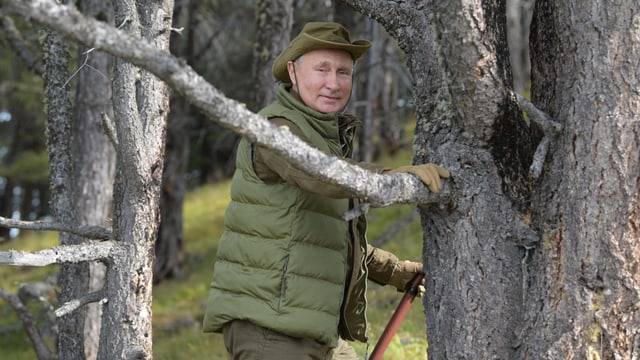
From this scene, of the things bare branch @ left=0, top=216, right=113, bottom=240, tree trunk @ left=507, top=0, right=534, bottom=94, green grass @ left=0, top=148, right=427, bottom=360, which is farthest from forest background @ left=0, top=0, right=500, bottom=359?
tree trunk @ left=507, top=0, right=534, bottom=94

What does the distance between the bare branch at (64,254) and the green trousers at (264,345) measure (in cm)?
94

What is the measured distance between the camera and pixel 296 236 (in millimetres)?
3227

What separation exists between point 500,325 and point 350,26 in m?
9.46

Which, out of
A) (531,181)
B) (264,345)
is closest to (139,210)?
(264,345)

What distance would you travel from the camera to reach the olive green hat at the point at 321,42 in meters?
3.44

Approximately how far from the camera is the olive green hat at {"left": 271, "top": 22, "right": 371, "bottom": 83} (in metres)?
3.44

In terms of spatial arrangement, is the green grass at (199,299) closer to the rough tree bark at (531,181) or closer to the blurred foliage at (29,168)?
the rough tree bark at (531,181)

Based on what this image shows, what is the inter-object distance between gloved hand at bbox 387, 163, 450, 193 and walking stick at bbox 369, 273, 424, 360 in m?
1.03

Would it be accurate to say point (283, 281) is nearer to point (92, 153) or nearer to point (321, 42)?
point (321, 42)

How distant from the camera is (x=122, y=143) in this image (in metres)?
4.11

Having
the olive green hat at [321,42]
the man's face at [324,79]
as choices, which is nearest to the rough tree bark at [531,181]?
the olive green hat at [321,42]

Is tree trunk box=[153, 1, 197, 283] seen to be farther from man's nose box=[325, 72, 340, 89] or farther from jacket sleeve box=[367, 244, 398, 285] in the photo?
man's nose box=[325, 72, 340, 89]

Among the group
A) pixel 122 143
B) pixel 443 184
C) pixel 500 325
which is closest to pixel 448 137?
pixel 443 184

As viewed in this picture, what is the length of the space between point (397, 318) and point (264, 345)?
2.90 feet
